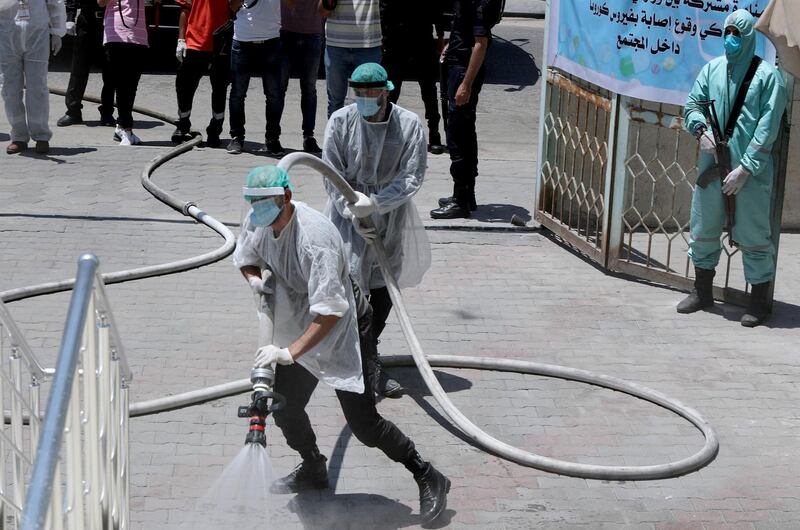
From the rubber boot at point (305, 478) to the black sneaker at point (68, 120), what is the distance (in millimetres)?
8260

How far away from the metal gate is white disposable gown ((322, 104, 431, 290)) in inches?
102

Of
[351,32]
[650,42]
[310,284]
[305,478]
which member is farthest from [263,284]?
[351,32]

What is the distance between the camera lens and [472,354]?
712 centimetres

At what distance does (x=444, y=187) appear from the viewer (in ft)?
35.5

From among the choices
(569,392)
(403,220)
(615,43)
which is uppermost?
(615,43)

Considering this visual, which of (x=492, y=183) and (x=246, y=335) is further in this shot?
(x=492, y=183)

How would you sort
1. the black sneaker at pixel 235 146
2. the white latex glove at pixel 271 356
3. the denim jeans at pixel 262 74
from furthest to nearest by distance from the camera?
1. the black sneaker at pixel 235 146
2. the denim jeans at pixel 262 74
3. the white latex glove at pixel 271 356

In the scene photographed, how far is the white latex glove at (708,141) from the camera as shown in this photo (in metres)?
7.47

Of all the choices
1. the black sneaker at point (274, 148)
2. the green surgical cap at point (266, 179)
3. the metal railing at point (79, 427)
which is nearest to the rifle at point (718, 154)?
the green surgical cap at point (266, 179)

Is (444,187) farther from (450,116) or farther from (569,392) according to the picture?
(569,392)

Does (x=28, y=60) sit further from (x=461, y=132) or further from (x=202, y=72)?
(x=461, y=132)

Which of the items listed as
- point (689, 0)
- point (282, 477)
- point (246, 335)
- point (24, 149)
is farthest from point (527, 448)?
point (24, 149)

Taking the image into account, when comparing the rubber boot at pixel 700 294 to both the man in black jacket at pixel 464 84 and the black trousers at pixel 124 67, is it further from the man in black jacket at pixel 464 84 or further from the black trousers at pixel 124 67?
the black trousers at pixel 124 67

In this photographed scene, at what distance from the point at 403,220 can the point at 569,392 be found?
134 cm
